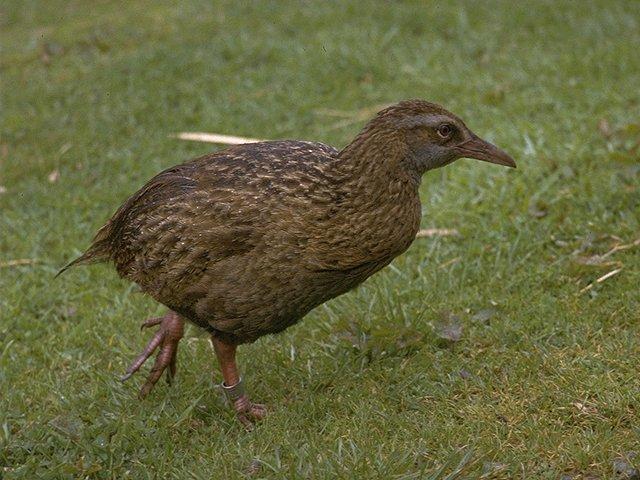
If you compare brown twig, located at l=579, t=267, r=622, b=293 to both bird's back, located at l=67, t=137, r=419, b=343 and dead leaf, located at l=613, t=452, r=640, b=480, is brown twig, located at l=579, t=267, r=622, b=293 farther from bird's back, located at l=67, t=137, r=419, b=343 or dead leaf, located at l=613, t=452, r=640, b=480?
dead leaf, located at l=613, t=452, r=640, b=480

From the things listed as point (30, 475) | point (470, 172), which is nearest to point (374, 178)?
point (30, 475)

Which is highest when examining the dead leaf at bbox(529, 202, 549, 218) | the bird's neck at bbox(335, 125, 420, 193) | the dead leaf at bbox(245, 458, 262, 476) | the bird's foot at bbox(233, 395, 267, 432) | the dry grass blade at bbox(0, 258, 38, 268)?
the bird's neck at bbox(335, 125, 420, 193)

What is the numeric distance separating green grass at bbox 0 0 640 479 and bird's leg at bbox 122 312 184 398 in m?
0.08

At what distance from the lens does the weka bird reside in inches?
171

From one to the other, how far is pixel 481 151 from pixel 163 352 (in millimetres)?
1619

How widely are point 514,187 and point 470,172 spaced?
402mm

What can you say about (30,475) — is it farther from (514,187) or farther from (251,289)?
(514,187)

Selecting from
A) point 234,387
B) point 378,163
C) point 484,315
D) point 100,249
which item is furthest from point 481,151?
point 100,249

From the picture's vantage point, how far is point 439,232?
6.09m

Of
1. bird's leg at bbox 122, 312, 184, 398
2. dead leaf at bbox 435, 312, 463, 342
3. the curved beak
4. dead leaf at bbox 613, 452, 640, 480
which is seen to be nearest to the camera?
dead leaf at bbox 613, 452, 640, 480

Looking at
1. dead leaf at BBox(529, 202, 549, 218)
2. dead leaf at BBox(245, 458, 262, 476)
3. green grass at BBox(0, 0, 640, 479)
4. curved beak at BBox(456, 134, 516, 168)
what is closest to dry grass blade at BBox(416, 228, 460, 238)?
green grass at BBox(0, 0, 640, 479)

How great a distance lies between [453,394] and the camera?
4.59 m

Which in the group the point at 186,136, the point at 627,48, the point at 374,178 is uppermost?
the point at 374,178

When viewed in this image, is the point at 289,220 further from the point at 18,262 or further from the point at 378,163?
the point at 18,262
